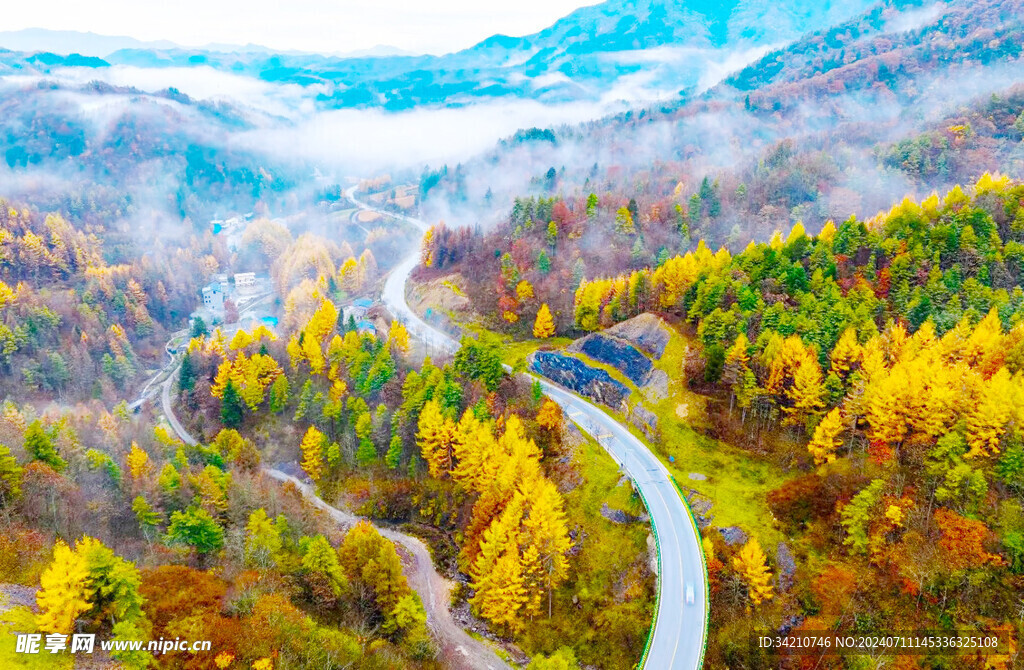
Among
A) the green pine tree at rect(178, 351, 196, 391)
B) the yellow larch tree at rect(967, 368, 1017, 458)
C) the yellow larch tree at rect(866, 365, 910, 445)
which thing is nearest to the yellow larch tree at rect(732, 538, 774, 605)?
the yellow larch tree at rect(866, 365, 910, 445)

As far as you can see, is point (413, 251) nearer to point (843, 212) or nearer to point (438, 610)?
point (843, 212)

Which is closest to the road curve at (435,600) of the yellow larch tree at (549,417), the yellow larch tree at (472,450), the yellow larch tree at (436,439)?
the yellow larch tree at (472,450)

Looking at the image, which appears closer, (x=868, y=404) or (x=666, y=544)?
(x=666, y=544)

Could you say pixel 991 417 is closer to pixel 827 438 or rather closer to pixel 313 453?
pixel 827 438

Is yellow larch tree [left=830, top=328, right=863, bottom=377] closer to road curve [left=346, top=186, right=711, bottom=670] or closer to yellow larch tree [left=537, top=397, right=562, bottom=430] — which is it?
road curve [left=346, top=186, right=711, bottom=670]

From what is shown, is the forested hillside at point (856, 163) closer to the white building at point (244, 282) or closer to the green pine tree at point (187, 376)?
the white building at point (244, 282)

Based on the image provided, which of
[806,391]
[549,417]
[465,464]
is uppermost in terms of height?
[806,391]

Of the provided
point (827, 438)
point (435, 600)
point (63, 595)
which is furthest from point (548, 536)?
point (63, 595)

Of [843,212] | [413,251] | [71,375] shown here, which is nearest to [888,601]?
[843,212]
